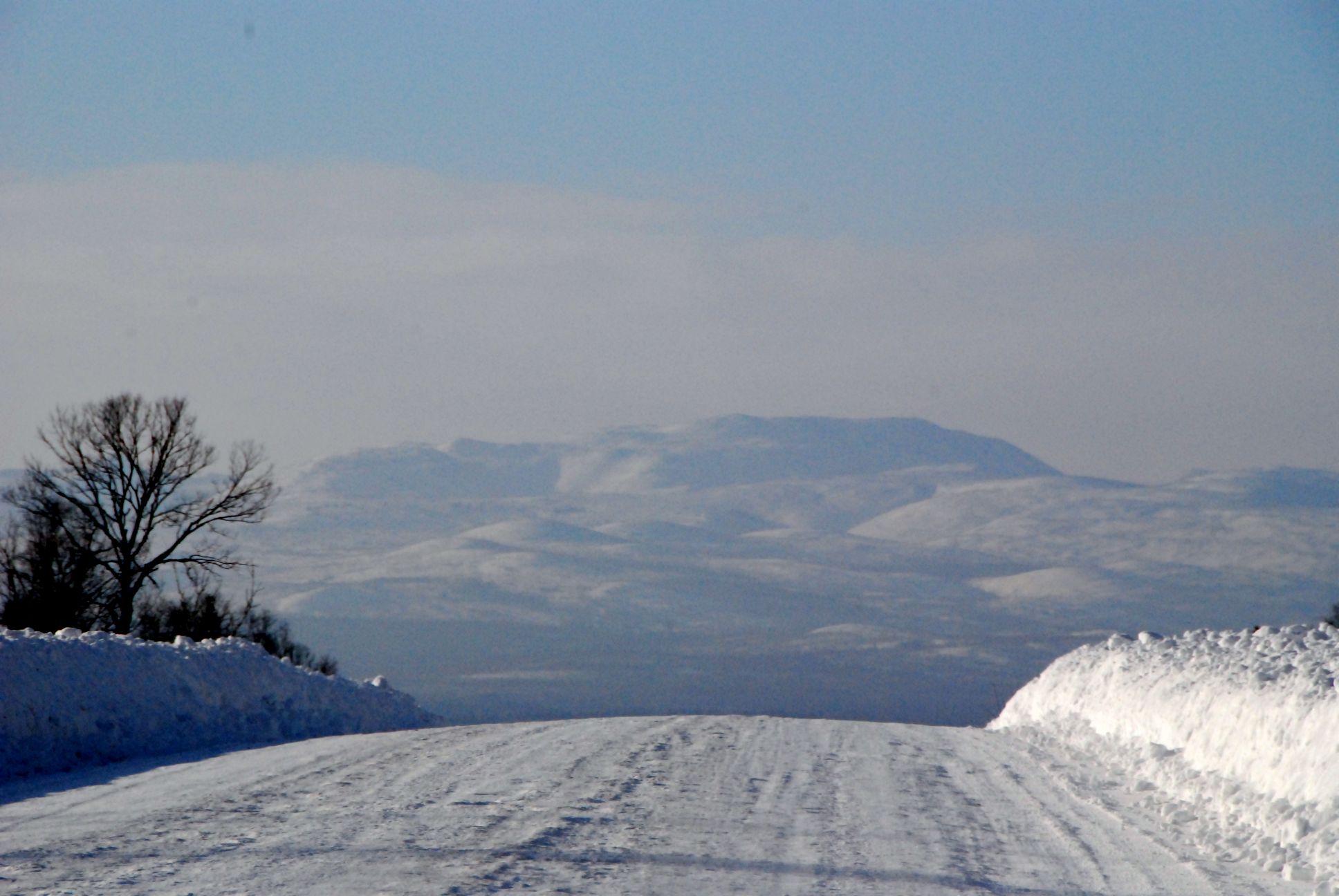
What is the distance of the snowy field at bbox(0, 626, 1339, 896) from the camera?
7812mm

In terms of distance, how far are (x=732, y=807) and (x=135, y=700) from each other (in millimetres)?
7630

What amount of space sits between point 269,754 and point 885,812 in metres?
6.70

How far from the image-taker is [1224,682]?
467 inches

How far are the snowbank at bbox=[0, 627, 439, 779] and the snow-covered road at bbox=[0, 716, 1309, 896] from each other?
864 millimetres

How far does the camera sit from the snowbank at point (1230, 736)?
8.79 metres

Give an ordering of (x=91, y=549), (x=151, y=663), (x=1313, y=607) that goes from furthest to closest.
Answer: (x=1313, y=607)
(x=91, y=549)
(x=151, y=663)

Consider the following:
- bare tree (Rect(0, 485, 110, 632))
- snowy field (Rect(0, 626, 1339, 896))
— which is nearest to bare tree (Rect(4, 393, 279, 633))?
bare tree (Rect(0, 485, 110, 632))

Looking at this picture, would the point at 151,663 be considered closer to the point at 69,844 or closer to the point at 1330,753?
the point at 69,844

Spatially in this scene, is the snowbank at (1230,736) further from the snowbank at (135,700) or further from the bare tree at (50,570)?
the bare tree at (50,570)

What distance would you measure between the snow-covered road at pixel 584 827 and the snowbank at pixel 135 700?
2.83 ft

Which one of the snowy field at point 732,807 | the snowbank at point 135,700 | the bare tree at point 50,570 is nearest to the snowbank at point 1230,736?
the snowy field at point 732,807

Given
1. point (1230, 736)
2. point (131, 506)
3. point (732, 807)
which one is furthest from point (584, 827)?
point (131, 506)

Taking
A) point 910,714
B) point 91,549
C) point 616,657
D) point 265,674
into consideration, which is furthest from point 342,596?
point 265,674

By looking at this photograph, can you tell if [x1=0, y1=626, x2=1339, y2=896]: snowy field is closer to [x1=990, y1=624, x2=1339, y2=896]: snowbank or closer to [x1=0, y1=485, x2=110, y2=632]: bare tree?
[x1=990, y1=624, x2=1339, y2=896]: snowbank
